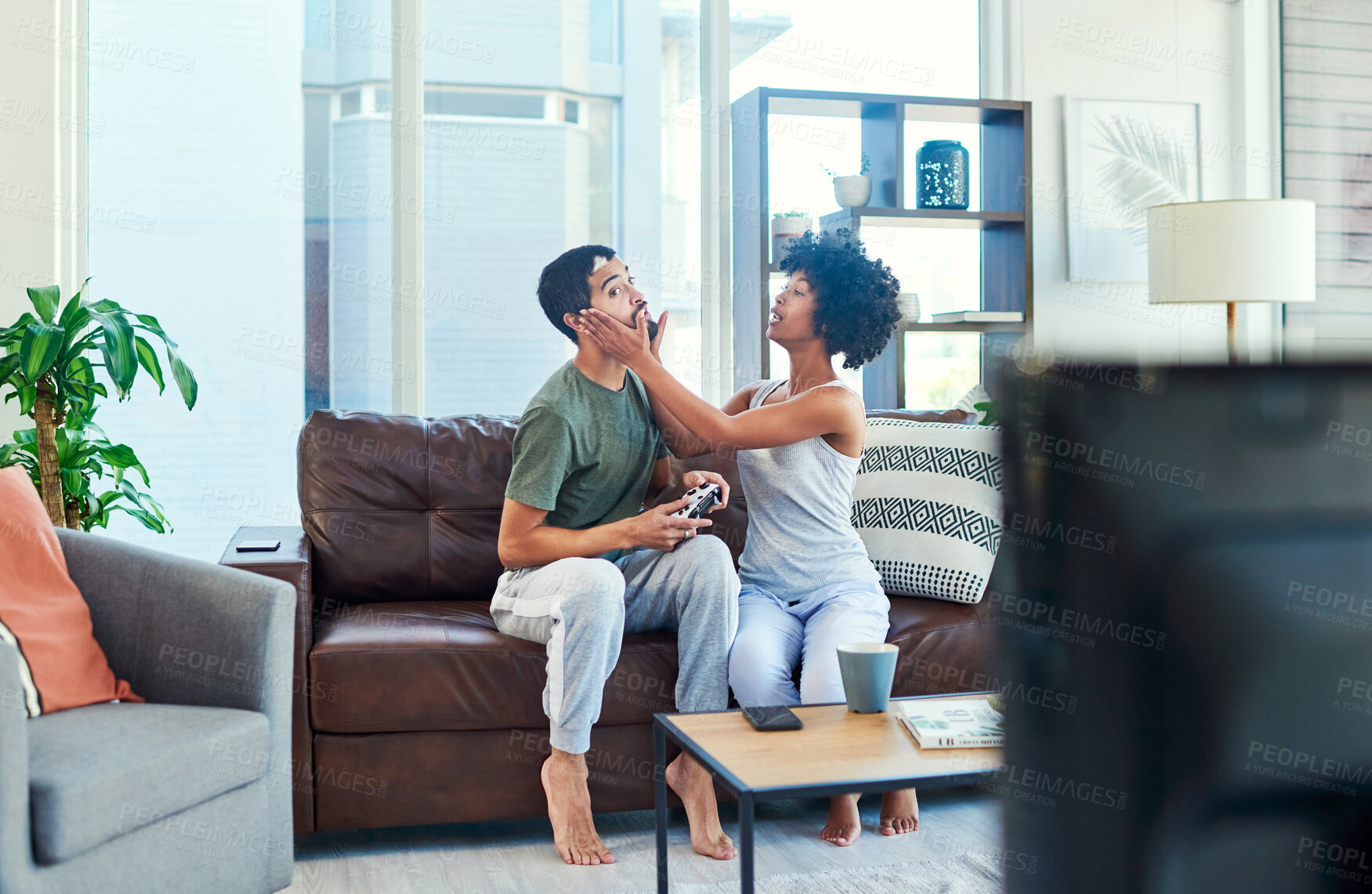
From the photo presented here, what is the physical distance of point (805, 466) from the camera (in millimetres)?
2309

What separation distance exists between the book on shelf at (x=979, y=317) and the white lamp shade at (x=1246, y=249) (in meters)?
0.52

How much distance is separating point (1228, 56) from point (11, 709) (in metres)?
4.31

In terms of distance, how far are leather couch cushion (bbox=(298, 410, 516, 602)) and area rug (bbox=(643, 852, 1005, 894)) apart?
978 millimetres

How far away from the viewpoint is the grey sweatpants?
207 centimetres

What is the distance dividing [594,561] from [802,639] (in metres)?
0.42

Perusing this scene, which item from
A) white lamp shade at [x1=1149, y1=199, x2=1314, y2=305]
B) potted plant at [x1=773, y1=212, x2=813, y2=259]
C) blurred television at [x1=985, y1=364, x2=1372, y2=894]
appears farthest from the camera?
potted plant at [x1=773, y1=212, x2=813, y2=259]

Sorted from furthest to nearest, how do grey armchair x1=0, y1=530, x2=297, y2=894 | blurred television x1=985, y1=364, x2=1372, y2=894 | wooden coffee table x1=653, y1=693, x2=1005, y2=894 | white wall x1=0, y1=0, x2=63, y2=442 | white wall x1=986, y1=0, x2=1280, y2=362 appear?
white wall x1=986, y1=0, x2=1280, y2=362, white wall x1=0, y1=0, x2=63, y2=442, grey armchair x1=0, y1=530, x2=297, y2=894, wooden coffee table x1=653, y1=693, x2=1005, y2=894, blurred television x1=985, y1=364, x2=1372, y2=894

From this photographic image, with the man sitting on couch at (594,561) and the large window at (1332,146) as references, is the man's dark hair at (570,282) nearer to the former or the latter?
the man sitting on couch at (594,561)

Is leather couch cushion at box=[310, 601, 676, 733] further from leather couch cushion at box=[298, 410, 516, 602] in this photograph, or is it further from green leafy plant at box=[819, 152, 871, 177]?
green leafy plant at box=[819, 152, 871, 177]

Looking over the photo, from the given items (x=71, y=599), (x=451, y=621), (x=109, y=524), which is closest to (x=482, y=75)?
(x=109, y=524)

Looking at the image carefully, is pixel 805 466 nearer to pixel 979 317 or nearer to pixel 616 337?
pixel 616 337

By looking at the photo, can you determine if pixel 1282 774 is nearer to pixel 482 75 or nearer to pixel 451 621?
pixel 451 621

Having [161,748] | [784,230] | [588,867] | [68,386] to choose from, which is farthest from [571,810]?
[784,230]

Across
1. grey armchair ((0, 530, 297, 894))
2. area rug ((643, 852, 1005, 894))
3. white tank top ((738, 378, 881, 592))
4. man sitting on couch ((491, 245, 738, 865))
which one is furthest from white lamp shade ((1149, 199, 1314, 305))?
grey armchair ((0, 530, 297, 894))
